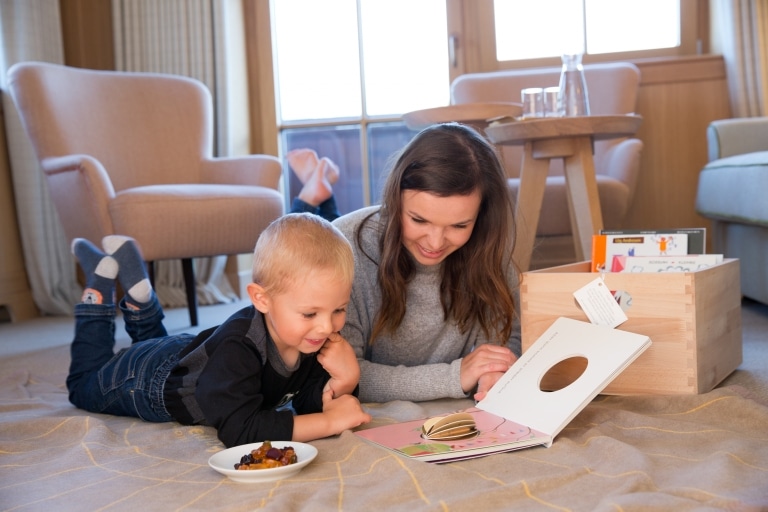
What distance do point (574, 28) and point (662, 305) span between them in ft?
8.06

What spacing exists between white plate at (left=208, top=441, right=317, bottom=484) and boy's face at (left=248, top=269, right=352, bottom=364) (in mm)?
157

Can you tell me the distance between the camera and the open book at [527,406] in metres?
1.15

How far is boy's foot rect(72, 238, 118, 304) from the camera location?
166 centimetres

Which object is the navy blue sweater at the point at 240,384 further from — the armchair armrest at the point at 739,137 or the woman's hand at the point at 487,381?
the armchair armrest at the point at 739,137

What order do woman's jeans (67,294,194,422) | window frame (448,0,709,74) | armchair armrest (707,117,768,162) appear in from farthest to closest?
window frame (448,0,709,74)
armchair armrest (707,117,768,162)
woman's jeans (67,294,194,422)

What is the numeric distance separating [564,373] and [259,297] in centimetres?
58

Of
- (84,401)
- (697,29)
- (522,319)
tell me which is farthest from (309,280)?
(697,29)

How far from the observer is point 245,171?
9.64 ft

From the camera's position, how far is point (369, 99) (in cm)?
383

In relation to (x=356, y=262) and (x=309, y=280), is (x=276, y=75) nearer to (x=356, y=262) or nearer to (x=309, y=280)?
(x=356, y=262)

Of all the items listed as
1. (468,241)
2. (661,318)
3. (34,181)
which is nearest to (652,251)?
(661,318)

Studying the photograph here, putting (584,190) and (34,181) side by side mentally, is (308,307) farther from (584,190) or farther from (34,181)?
(34,181)

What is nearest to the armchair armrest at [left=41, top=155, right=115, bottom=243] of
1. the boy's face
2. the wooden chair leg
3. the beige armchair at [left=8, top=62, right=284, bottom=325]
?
the beige armchair at [left=8, top=62, right=284, bottom=325]

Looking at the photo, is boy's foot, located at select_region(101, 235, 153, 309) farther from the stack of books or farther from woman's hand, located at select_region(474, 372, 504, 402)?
the stack of books
